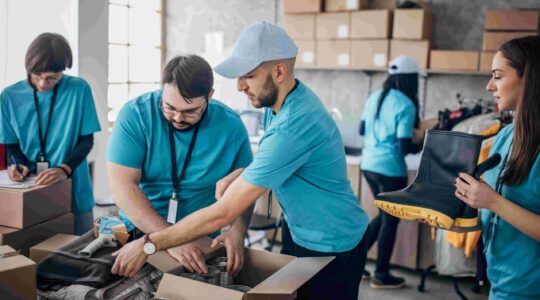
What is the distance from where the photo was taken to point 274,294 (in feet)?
4.34

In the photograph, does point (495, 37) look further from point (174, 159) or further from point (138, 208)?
point (138, 208)

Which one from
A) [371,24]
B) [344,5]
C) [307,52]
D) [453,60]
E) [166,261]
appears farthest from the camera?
[307,52]

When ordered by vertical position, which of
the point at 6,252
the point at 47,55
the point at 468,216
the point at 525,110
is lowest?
the point at 6,252

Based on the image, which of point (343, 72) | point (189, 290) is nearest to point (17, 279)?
point (189, 290)

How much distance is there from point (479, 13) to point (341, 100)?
141 cm

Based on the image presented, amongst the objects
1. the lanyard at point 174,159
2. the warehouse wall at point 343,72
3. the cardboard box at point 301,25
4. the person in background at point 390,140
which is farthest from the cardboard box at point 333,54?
the lanyard at point 174,159

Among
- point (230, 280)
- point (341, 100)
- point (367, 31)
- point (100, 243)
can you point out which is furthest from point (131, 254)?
point (341, 100)

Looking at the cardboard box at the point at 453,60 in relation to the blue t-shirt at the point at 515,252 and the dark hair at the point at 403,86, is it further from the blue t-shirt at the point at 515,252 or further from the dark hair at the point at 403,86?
the blue t-shirt at the point at 515,252

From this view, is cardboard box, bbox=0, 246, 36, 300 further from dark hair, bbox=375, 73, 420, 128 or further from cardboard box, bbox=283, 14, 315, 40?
cardboard box, bbox=283, 14, 315, 40

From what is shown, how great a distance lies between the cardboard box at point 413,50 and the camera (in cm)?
460

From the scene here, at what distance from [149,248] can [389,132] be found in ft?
8.67

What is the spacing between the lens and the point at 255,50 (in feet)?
5.25

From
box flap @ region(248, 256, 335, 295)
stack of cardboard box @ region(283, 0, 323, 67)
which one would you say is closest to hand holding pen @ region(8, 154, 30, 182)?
box flap @ region(248, 256, 335, 295)

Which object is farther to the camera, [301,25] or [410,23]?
[301,25]
